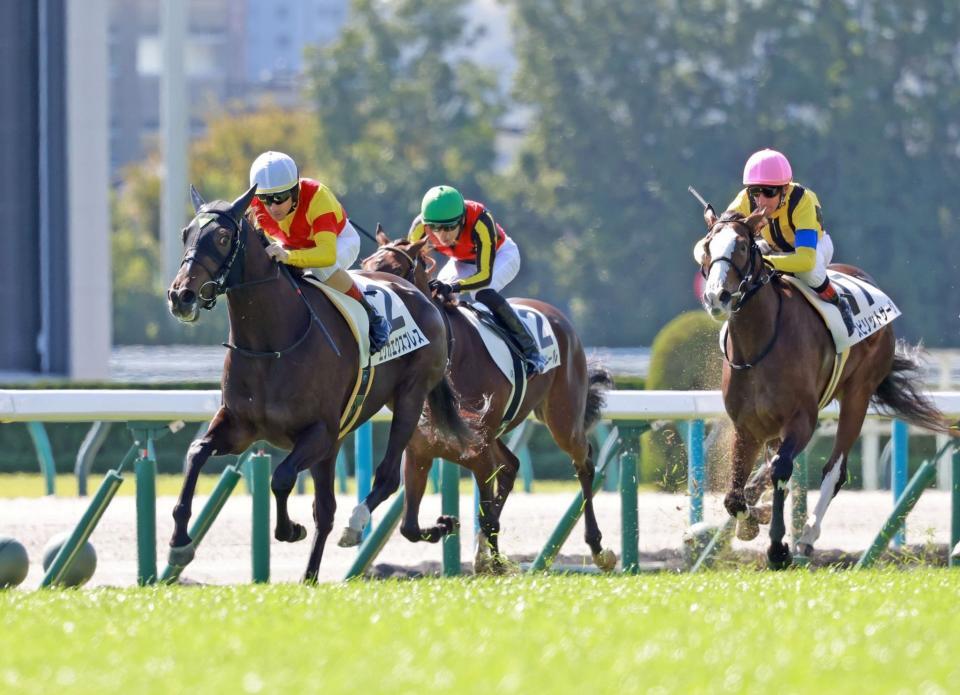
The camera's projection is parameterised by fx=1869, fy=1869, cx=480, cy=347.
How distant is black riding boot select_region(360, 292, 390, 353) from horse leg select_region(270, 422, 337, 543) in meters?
0.48

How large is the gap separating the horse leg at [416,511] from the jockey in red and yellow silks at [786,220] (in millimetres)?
1641

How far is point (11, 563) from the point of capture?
24.8 ft

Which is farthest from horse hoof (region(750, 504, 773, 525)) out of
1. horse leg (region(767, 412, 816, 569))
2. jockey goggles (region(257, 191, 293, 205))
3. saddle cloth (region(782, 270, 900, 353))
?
jockey goggles (region(257, 191, 293, 205))

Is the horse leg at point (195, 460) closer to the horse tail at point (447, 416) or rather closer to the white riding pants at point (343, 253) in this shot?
the white riding pants at point (343, 253)

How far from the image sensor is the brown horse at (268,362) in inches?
252

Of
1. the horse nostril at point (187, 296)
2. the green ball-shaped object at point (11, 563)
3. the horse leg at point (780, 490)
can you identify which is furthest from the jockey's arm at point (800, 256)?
the green ball-shaped object at point (11, 563)

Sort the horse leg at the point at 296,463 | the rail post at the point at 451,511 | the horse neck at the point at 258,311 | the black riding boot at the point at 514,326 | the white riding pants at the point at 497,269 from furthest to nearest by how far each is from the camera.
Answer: the white riding pants at the point at 497,269
the black riding boot at the point at 514,326
the rail post at the point at 451,511
the horse neck at the point at 258,311
the horse leg at the point at 296,463

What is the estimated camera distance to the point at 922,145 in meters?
34.2

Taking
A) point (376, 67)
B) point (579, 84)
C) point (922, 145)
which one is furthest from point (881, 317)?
point (376, 67)

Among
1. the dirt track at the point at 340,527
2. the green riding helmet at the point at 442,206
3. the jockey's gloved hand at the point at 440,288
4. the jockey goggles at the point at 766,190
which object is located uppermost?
the jockey goggles at the point at 766,190

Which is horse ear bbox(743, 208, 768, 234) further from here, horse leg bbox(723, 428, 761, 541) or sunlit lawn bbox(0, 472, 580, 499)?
sunlit lawn bbox(0, 472, 580, 499)

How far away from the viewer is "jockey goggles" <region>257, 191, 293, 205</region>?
269 inches

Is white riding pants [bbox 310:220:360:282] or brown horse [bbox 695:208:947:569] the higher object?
white riding pants [bbox 310:220:360:282]

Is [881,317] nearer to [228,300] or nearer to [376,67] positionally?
[228,300]
